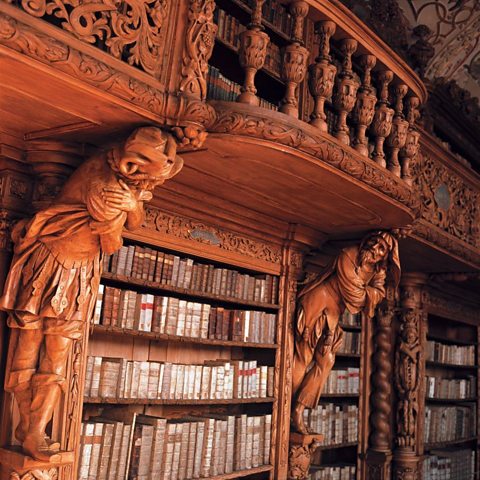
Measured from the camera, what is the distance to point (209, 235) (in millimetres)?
3666

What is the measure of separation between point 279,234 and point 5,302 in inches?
76.6

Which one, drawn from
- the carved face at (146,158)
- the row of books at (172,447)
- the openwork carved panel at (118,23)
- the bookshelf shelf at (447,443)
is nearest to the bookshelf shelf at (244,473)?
the row of books at (172,447)

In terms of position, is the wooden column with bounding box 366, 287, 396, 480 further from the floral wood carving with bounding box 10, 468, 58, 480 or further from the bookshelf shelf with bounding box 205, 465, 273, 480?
the floral wood carving with bounding box 10, 468, 58, 480

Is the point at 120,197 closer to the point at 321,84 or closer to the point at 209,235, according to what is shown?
the point at 321,84

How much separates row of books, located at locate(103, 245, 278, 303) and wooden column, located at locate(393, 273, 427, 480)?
172cm

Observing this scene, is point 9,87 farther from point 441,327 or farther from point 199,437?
point 441,327

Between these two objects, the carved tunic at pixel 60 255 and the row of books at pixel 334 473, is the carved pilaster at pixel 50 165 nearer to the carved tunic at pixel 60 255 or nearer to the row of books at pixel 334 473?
the carved tunic at pixel 60 255

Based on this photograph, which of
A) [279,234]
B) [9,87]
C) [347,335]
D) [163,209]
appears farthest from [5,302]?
[347,335]

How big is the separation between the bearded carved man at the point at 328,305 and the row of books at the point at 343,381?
603 mm

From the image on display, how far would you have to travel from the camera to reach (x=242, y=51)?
8.78 feet

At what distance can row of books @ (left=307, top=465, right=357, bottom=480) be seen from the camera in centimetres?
462

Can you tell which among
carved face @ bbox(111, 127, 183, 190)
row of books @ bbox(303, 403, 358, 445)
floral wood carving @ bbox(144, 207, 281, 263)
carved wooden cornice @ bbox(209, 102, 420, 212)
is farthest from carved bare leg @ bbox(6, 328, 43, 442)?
row of books @ bbox(303, 403, 358, 445)

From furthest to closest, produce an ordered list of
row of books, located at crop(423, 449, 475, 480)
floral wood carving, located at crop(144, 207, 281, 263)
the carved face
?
1. row of books, located at crop(423, 449, 475, 480)
2. floral wood carving, located at crop(144, 207, 281, 263)
3. the carved face

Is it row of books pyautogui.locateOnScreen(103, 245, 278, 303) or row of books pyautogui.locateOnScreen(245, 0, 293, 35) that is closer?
row of books pyautogui.locateOnScreen(103, 245, 278, 303)
